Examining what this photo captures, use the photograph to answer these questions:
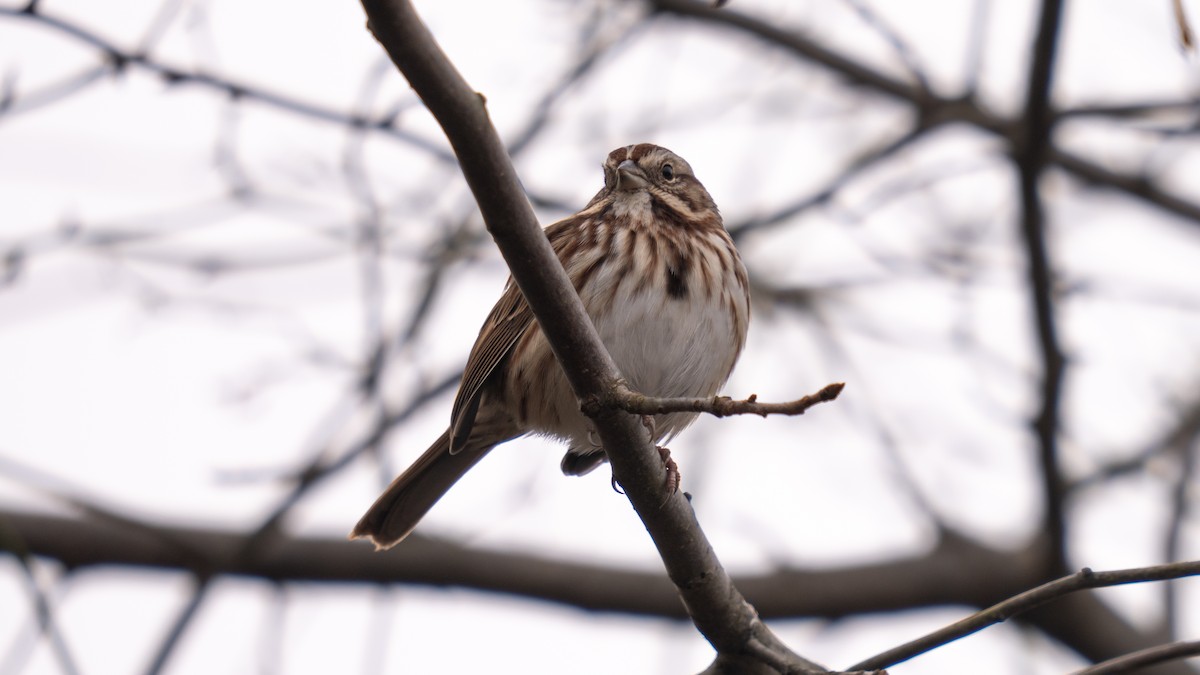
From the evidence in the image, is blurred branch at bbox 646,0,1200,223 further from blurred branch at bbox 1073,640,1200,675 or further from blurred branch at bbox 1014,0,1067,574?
blurred branch at bbox 1073,640,1200,675

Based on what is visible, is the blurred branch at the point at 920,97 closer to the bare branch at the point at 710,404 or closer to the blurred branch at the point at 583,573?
the blurred branch at the point at 583,573

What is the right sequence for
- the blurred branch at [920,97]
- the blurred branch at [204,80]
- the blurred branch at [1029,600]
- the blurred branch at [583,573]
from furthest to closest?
the blurred branch at [920,97], the blurred branch at [583,573], the blurred branch at [204,80], the blurred branch at [1029,600]

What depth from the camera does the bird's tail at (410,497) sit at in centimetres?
498

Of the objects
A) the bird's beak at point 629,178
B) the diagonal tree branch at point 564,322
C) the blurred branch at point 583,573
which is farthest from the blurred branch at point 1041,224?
the diagonal tree branch at point 564,322

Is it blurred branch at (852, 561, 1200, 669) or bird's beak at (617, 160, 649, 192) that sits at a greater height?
bird's beak at (617, 160, 649, 192)

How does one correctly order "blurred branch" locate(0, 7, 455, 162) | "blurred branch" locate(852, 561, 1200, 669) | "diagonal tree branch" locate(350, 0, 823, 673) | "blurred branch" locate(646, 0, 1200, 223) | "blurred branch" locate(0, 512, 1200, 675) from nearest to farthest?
"diagonal tree branch" locate(350, 0, 823, 673) < "blurred branch" locate(852, 561, 1200, 669) < "blurred branch" locate(0, 7, 455, 162) < "blurred branch" locate(0, 512, 1200, 675) < "blurred branch" locate(646, 0, 1200, 223)

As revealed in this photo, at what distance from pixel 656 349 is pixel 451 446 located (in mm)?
735

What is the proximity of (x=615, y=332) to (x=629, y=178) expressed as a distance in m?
0.84

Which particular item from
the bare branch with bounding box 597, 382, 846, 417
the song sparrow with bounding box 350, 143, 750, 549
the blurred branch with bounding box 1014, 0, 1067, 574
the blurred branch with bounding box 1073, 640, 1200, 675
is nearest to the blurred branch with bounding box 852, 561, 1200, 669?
the blurred branch with bounding box 1073, 640, 1200, 675

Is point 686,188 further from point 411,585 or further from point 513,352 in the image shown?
point 411,585

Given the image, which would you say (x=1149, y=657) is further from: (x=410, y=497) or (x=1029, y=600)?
(x=410, y=497)

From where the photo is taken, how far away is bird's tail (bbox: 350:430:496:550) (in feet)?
16.3

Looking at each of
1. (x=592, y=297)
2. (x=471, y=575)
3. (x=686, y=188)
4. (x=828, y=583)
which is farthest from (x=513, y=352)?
(x=828, y=583)

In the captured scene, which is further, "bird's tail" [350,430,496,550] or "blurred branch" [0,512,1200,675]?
"blurred branch" [0,512,1200,675]
